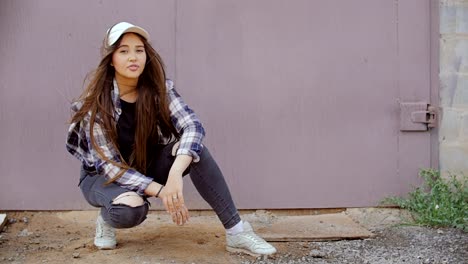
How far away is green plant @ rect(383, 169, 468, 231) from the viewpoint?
13.0 feet

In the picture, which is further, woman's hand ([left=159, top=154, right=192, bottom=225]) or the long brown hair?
the long brown hair

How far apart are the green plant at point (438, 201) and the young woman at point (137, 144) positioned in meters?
1.11

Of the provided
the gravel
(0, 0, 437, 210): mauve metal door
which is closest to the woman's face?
(0, 0, 437, 210): mauve metal door

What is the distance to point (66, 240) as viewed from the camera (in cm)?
382

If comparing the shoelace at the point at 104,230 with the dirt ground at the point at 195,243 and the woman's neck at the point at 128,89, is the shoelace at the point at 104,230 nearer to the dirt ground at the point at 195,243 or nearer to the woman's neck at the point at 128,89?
the dirt ground at the point at 195,243

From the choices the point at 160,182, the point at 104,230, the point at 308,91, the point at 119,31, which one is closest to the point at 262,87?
the point at 308,91

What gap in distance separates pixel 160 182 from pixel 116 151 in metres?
0.29

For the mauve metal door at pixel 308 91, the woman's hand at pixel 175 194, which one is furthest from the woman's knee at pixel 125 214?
the mauve metal door at pixel 308 91

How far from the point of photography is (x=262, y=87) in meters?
4.18

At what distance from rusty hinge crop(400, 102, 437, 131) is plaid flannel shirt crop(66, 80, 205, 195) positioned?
59.4 inches

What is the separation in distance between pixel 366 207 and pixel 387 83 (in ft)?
2.54

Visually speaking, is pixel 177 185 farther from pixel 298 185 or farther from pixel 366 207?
pixel 366 207

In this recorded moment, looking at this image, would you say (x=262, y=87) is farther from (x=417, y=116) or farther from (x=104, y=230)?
(x=104, y=230)

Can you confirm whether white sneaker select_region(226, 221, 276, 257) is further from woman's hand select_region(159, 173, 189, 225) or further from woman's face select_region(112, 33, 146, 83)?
woman's face select_region(112, 33, 146, 83)
